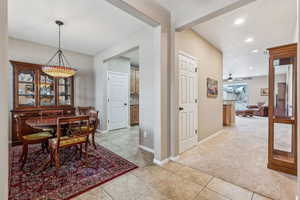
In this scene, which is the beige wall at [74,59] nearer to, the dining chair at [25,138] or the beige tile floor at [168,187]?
the dining chair at [25,138]

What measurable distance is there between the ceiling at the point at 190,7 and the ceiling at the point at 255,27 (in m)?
0.85

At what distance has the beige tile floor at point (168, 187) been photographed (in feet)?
5.25

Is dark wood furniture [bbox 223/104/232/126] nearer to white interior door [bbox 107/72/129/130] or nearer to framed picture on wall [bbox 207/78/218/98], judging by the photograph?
framed picture on wall [bbox 207/78/218/98]

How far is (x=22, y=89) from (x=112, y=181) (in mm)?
3616

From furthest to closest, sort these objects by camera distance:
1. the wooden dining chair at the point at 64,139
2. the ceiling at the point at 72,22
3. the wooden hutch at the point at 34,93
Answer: the wooden hutch at the point at 34,93, the ceiling at the point at 72,22, the wooden dining chair at the point at 64,139

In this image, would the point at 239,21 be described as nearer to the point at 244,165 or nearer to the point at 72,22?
the point at 244,165

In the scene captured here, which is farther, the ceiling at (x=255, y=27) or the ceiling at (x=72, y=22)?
the ceiling at (x=255, y=27)

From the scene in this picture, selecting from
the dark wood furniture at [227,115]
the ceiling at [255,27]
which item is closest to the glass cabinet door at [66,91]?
the ceiling at [255,27]

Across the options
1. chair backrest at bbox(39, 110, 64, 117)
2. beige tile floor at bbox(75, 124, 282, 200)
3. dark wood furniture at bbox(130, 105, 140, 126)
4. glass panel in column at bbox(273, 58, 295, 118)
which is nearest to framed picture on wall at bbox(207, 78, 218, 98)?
glass panel in column at bbox(273, 58, 295, 118)

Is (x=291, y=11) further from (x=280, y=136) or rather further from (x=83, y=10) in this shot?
(x=83, y=10)

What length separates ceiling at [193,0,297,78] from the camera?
2469 mm

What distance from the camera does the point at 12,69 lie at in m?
3.41

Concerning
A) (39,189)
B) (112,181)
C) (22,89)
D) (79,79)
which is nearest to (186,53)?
(112,181)

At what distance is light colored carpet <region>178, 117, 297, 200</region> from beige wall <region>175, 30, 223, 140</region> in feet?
2.00
